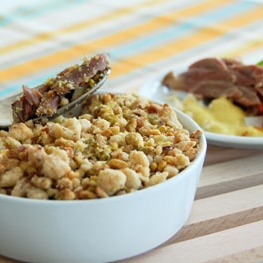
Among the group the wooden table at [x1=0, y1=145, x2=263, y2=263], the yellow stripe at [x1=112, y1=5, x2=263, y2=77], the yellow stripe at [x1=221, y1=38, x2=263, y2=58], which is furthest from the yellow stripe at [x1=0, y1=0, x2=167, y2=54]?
the wooden table at [x1=0, y1=145, x2=263, y2=263]

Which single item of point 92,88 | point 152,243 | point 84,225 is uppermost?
point 92,88

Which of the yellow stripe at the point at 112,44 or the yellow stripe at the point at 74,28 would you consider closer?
the yellow stripe at the point at 112,44

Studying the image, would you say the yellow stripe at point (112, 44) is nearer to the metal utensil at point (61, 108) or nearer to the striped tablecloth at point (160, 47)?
the striped tablecloth at point (160, 47)

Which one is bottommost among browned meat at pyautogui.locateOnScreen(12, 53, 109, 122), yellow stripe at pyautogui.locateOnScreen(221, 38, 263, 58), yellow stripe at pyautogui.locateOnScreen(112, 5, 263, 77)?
yellow stripe at pyautogui.locateOnScreen(221, 38, 263, 58)

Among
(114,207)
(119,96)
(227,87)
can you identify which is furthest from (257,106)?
(114,207)

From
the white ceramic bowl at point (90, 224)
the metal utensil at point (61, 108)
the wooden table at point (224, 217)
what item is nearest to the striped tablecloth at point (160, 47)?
the wooden table at point (224, 217)

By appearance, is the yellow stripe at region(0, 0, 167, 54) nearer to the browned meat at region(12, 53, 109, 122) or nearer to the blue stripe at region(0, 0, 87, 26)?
the blue stripe at region(0, 0, 87, 26)

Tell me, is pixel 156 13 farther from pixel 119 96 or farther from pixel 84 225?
pixel 84 225
